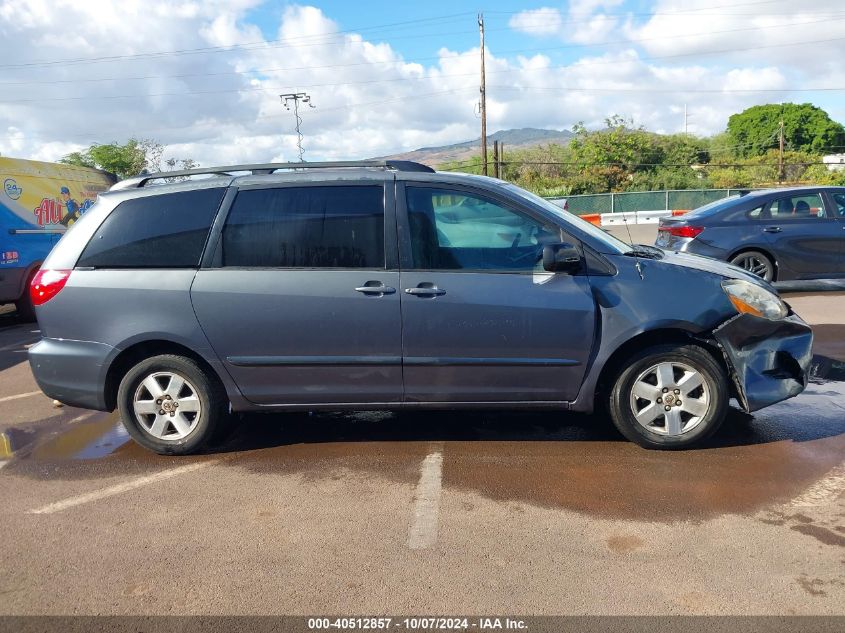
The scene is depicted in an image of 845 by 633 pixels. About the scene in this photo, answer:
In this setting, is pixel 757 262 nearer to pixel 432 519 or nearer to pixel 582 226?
pixel 582 226

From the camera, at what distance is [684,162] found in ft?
208

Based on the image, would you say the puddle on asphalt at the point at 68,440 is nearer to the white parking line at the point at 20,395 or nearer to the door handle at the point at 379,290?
the white parking line at the point at 20,395

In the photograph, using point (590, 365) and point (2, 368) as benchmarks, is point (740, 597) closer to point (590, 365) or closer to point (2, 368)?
point (590, 365)

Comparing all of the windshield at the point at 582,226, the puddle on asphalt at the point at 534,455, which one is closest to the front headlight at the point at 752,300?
the windshield at the point at 582,226

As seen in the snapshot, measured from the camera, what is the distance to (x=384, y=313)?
14.1ft

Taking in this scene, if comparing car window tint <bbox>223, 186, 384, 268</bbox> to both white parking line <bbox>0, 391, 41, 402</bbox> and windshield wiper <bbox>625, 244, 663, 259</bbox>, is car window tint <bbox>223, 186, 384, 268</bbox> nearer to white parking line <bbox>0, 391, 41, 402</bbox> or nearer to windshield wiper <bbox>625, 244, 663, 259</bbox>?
windshield wiper <bbox>625, 244, 663, 259</bbox>

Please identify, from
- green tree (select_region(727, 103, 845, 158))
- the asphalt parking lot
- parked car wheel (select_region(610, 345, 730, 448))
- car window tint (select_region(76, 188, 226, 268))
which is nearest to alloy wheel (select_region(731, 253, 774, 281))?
the asphalt parking lot

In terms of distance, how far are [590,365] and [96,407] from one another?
320cm

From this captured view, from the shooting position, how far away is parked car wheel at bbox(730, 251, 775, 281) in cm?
962

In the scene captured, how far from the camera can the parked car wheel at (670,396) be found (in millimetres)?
4277

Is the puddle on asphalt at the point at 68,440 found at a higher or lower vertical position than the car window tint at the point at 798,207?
lower

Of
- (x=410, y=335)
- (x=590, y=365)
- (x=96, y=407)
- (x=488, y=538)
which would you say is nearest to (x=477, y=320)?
(x=410, y=335)

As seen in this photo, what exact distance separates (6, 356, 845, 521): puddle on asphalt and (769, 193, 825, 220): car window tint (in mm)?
4844

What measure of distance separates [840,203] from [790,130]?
318 ft
